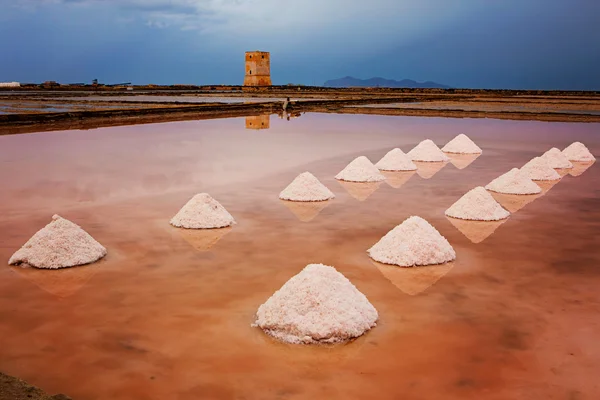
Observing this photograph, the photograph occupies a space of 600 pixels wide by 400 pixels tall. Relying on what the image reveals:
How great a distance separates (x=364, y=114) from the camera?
2505 centimetres

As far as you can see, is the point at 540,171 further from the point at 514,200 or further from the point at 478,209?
the point at 478,209

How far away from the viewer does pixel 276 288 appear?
416 centimetres

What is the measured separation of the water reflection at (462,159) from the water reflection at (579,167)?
5.49 ft

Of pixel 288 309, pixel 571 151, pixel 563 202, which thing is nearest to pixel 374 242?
pixel 288 309

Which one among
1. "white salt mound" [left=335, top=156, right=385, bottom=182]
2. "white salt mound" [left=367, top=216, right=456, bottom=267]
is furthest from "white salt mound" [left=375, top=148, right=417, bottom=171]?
"white salt mound" [left=367, top=216, right=456, bottom=267]

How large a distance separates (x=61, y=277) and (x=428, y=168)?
6931 mm

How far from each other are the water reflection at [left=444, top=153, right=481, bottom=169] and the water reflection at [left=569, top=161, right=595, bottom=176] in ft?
5.49

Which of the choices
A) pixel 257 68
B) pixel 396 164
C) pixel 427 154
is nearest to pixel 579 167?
pixel 427 154

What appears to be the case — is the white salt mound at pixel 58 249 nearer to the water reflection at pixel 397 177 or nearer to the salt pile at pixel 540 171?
the water reflection at pixel 397 177

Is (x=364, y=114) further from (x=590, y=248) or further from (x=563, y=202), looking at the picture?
(x=590, y=248)

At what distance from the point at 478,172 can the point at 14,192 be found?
6.73m

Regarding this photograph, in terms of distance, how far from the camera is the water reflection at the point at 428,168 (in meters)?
9.35

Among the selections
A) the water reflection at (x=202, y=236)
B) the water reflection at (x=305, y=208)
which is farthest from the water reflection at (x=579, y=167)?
the water reflection at (x=202, y=236)

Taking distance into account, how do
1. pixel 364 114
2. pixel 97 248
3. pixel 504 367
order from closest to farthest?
pixel 504 367, pixel 97 248, pixel 364 114
